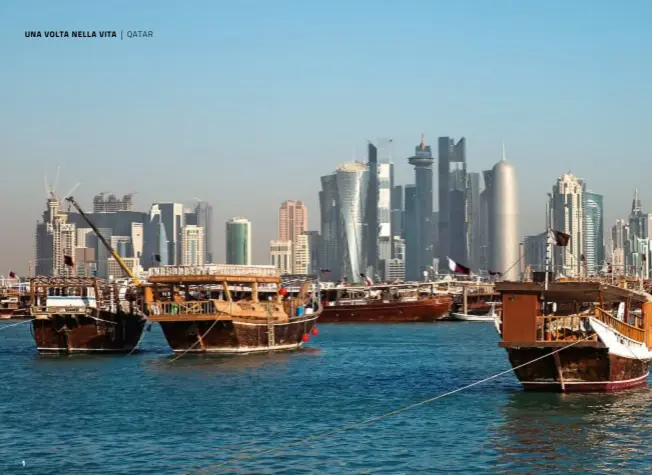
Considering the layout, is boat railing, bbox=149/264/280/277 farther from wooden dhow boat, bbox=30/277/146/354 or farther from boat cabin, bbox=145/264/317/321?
wooden dhow boat, bbox=30/277/146/354

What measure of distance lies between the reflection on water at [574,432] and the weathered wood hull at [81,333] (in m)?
32.4

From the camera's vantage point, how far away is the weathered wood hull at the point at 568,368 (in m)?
42.9

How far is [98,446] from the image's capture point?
34.2 m

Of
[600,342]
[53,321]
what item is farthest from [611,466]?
[53,321]

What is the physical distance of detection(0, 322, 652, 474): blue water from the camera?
104ft

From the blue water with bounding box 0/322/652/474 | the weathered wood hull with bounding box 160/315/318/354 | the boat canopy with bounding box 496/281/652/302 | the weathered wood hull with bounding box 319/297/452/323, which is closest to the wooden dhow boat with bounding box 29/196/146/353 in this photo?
the weathered wood hull with bounding box 160/315/318/354

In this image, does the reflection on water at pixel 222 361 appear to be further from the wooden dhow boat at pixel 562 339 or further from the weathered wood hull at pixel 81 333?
the wooden dhow boat at pixel 562 339

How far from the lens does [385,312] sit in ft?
471

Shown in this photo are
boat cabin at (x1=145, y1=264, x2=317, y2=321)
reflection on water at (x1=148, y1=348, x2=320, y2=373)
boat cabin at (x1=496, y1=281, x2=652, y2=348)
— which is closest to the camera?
boat cabin at (x1=496, y1=281, x2=652, y2=348)

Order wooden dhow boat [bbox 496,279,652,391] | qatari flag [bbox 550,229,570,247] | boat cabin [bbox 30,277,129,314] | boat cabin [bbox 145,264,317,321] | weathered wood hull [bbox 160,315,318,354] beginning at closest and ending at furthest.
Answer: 1. wooden dhow boat [bbox 496,279,652,391]
2. qatari flag [bbox 550,229,570,247]
3. boat cabin [bbox 145,264,317,321]
4. weathered wood hull [bbox 160,315,318,354]
5. boat cabin [bbox 30,277,129,314]

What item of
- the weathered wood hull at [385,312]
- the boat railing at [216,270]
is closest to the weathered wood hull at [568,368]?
the boat railing at [216,270]

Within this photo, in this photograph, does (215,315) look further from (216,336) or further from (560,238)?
(560,238)

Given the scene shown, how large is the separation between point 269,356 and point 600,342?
2818 cm

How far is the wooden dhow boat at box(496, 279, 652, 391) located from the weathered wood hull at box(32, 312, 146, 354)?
32.2 meters
